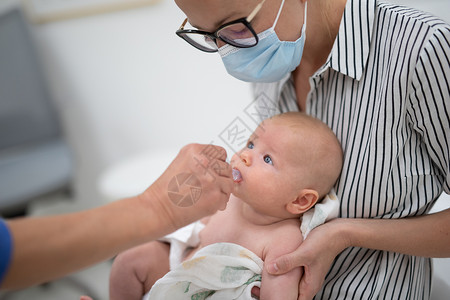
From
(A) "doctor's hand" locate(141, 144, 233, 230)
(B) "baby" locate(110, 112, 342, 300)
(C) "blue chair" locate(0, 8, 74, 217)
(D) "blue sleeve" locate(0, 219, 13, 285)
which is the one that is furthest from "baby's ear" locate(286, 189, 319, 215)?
(C) "blue chair" locate(0, 8, 74, 217)

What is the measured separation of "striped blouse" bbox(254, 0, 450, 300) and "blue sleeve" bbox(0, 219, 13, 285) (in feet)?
2.41

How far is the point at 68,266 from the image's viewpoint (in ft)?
2.44

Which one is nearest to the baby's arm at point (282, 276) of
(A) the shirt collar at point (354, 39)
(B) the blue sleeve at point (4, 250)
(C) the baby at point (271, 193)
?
(C) the baby at point (271, 193)

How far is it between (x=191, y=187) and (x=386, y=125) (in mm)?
472

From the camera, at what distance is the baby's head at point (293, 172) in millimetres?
1086

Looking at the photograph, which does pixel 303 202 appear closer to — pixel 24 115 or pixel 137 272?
pixel 137 272

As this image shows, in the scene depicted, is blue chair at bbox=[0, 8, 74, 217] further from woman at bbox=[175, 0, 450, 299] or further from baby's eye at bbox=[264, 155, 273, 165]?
woman at bbox=[175, 0, 450, 299]

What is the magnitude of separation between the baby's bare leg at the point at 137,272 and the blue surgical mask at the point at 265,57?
527 millimetres

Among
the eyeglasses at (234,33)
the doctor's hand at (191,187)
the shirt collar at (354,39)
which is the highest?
the eyeglasses at (234,33)

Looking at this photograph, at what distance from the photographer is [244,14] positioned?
0.98 m


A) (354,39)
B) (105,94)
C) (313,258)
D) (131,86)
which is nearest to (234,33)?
(354,39)

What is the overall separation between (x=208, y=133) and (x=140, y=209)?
1863mm

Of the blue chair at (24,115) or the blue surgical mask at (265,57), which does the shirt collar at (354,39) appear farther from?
the blue chair at (24,115)

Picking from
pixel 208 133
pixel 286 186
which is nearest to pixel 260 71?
pixel 286 186
